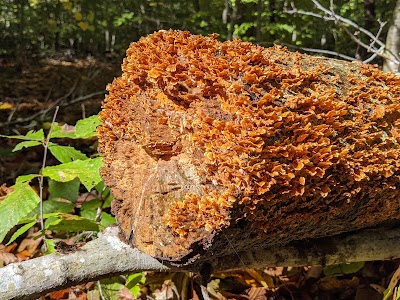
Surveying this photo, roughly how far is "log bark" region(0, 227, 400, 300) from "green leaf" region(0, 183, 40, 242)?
11.7 inches

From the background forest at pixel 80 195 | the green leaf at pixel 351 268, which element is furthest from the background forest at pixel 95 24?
the green leaf at pixel 351 268

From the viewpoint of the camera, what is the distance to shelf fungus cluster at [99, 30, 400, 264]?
4.55ft

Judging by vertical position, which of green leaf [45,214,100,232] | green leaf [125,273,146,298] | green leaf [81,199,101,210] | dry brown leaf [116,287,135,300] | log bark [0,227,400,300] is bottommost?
dry brown leaf [116,287,135,300]

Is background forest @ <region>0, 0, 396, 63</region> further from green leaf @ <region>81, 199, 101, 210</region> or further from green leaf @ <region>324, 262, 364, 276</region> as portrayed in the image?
green leaf @ <region>324, 262, 364, 276</region>

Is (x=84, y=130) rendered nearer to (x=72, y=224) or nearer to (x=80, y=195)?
(x=72, y=224)

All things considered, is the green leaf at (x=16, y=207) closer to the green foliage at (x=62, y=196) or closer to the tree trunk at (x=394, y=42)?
the green foliage at (x=62, y=196)

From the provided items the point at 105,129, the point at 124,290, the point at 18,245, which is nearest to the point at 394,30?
the point at 105,129

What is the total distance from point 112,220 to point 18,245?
107 cm

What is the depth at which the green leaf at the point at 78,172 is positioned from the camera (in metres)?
2.09

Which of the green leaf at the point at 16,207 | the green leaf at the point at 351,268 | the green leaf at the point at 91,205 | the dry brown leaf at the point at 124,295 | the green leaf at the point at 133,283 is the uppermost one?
the green leaf at the point at 16,207

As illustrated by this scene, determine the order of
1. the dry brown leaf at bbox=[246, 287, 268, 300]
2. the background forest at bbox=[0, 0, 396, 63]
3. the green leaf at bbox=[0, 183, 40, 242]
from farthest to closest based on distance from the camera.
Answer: the background forest at bbox=[0, 0, 396, 63] < the dry brown leaf at bbox=[246, 287, 268, 300] < the green leaf at bbox=[0, 183, 40, 242]

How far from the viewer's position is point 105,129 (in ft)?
6.59

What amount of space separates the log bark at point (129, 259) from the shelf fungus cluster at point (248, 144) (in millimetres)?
94

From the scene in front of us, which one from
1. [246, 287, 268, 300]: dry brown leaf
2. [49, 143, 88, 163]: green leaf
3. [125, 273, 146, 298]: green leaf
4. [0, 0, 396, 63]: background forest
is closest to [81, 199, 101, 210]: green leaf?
[49, 143, 88, 163]: green leaf
